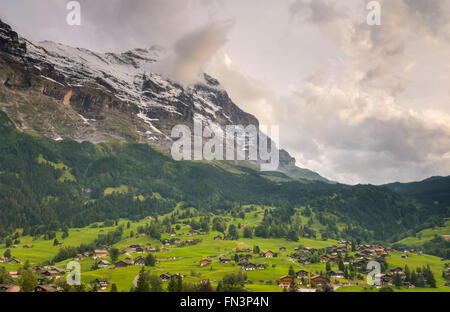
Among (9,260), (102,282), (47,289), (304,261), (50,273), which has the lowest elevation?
(9,260)

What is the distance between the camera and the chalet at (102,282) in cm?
9594

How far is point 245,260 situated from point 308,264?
2812 cm

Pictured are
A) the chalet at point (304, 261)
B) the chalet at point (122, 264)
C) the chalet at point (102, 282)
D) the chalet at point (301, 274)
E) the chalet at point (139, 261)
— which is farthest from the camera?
the chalet at point (304, 261)

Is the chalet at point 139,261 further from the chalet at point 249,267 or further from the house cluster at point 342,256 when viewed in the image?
the house cluster at point 342,256

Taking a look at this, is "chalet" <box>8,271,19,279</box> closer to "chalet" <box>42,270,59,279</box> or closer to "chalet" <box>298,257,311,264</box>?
"chalet" <box>42,270,59,279</box>

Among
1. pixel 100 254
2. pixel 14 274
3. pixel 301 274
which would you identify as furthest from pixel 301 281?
pixel 14 274

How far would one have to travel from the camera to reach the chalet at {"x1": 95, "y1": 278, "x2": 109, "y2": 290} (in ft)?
315

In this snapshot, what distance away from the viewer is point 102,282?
328 ft

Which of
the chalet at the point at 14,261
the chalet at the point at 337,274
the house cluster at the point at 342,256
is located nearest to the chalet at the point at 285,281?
the chalet at the point at 337,274

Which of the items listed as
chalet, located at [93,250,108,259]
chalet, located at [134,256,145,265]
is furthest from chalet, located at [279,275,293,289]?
chalet, located at [93,250,108,259]

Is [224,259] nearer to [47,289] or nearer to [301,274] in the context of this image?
[301,274]

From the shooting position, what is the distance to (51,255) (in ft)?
530
